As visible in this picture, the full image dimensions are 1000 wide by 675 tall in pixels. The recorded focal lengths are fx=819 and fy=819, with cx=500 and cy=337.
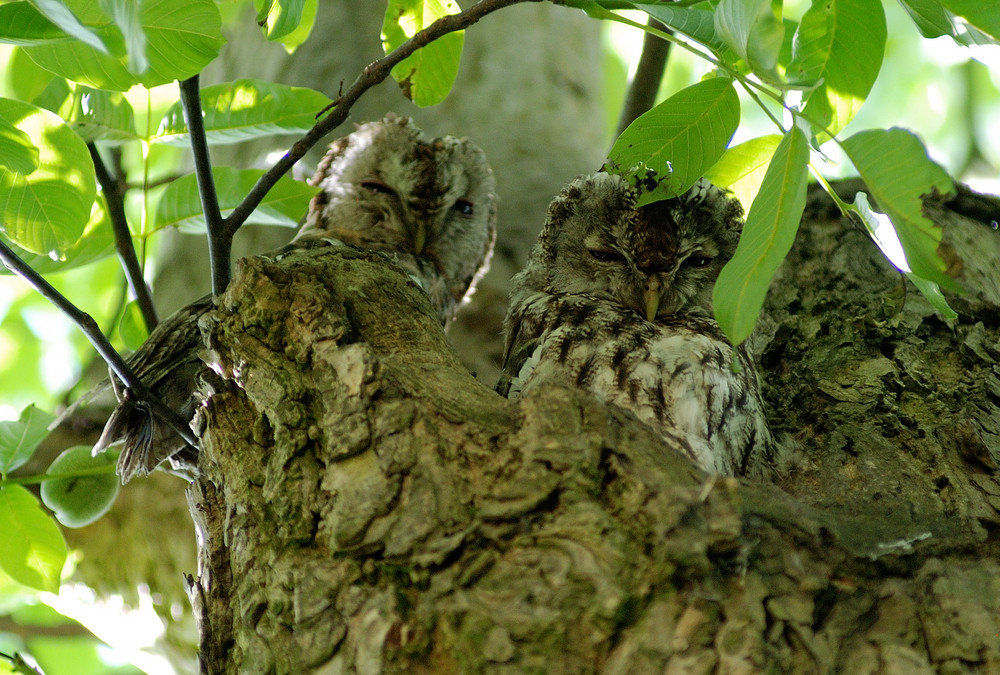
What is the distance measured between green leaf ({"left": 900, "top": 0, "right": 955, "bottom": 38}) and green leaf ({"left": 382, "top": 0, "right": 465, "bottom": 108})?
0.87 metres

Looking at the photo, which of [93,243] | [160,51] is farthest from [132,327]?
[160,51]

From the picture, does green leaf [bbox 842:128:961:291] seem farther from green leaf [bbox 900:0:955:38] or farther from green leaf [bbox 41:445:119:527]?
green leaf [bbox 41:445:119:527]

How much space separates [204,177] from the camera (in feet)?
4.94

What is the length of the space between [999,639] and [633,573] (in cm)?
51

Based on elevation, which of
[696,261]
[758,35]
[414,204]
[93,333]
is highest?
[414,204]

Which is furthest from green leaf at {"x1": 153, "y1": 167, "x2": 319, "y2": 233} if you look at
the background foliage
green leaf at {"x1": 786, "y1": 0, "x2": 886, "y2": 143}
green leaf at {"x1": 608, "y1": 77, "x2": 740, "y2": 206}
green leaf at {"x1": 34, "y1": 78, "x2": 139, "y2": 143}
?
green leaf at {"x1": 786, "y1": 0, "x2": 886, "y2": 143}

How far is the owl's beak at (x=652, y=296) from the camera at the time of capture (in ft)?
6.62

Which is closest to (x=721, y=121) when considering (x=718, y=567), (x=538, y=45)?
(x=718, y=567)

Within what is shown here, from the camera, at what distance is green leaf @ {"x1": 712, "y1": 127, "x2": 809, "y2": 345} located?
3.27 feet

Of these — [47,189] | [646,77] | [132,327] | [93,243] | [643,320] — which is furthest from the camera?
[646,77]

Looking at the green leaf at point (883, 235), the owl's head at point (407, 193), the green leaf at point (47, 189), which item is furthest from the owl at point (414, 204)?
the green leaf at point (883, 235)

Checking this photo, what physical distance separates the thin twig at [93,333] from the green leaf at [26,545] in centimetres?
30

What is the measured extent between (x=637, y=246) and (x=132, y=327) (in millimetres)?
1315

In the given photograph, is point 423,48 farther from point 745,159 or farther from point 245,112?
point 745,159
